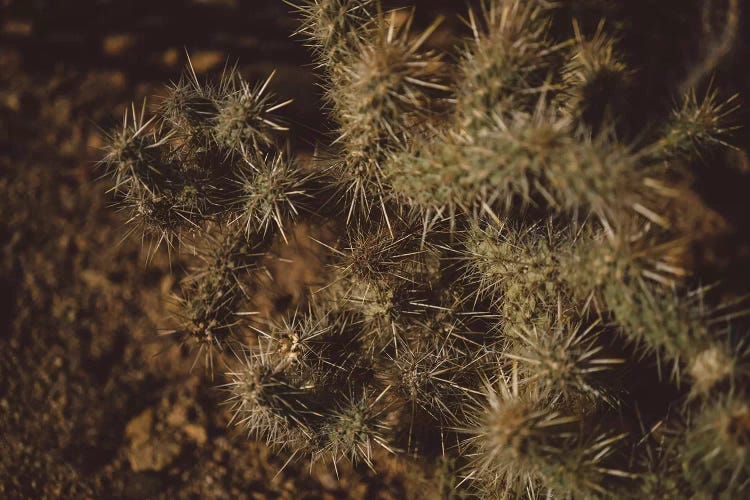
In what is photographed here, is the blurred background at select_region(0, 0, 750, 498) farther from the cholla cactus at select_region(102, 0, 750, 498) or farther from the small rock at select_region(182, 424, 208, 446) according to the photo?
the cholla cactus at select_region(102, 0, 750, 498)

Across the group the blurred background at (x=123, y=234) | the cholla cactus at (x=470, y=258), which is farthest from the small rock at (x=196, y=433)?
the cholla cactus at (x=470, y=258)

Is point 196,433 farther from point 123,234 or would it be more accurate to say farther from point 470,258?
point 470,258

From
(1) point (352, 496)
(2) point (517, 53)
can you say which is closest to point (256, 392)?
(1) point (352, 496)

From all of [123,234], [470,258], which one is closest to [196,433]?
[123,234]

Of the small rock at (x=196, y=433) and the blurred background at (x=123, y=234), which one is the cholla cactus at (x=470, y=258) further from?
the small rock at (x=196, y=433)

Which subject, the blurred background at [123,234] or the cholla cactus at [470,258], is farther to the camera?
the blurred background at [123,234]

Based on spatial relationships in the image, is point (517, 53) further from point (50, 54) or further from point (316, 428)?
point (50, 54)
